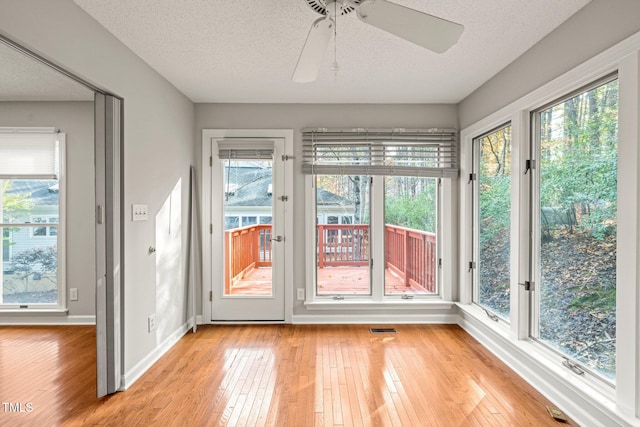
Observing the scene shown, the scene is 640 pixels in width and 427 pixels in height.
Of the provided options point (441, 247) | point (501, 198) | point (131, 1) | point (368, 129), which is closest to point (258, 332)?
point (441, 247)

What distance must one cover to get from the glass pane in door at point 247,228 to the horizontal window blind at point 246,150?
58mm

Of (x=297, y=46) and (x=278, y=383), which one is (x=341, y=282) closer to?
(x=278, y=383)

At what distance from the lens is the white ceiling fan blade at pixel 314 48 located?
4.86ft

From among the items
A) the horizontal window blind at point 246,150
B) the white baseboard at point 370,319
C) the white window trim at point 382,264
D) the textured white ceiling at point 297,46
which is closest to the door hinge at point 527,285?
the white window trim at point 382,264

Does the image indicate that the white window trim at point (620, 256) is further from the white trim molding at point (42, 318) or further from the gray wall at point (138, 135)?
the white trim molding at point (42, 318)

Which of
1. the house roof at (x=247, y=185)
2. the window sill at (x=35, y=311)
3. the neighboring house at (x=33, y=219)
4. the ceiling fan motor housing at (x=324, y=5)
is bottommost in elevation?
the window sill at (x=35, y=311)

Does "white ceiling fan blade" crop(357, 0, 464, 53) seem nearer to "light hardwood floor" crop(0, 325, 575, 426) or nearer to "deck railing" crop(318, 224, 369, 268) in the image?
"light hardwood floor" crop(0, 325, 575, 426)

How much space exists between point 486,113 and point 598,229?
5.01 ft

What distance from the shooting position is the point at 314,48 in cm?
162

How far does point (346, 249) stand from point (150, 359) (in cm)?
210

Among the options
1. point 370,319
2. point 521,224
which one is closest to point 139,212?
point 370,319

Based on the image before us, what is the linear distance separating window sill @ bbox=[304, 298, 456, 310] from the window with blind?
0.07 m

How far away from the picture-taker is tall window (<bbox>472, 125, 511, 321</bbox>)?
288cm

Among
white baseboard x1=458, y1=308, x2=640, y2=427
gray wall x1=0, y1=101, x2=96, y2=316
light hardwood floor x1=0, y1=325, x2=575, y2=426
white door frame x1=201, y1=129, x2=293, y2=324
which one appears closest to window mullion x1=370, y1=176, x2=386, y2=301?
light hardwood floor x1=0, y1=325, x2=575, y2=426
